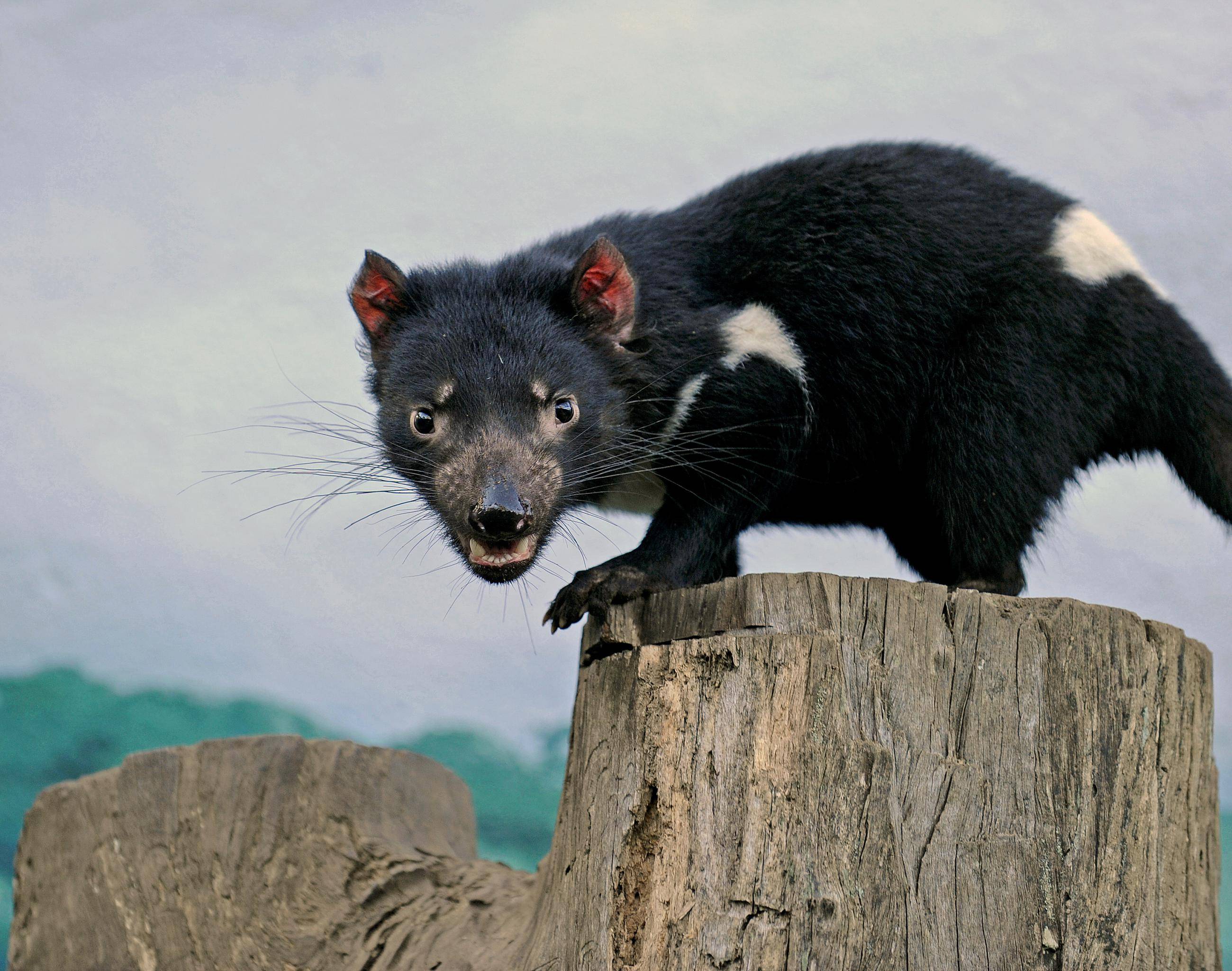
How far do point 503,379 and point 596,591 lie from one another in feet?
2.44

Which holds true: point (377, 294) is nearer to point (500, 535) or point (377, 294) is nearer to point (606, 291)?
point (606, 291)

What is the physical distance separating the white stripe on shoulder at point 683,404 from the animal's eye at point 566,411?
0.40 m

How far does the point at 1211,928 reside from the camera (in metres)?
2.97

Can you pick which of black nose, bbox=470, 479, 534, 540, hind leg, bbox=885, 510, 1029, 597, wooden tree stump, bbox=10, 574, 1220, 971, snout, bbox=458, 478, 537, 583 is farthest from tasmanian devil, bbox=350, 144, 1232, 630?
wooden tree stump, bbox=10, 574, 1220, 971

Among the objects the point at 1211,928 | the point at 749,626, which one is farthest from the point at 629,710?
the point at 1211,928

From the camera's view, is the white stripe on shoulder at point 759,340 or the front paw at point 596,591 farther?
the white stripe on shoulder at point 759,340

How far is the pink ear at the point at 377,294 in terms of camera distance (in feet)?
12.5

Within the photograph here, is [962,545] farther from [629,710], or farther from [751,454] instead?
[629,710]

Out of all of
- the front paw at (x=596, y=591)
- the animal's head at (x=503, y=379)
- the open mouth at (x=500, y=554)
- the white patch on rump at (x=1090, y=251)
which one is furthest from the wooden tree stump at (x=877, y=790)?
the white patch on rump at (x=1090, y=251)

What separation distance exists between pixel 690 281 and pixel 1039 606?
5.87ft

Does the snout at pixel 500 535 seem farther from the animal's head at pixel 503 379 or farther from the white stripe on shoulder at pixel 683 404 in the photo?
the white stripe on shoulder at pixel 683 404

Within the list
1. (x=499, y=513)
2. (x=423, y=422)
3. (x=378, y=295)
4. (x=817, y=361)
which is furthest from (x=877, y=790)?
(x=378, y=295)

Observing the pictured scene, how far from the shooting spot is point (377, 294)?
3.89m

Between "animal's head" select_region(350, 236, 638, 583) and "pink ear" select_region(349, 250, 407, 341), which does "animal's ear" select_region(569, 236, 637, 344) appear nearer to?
"animal's head" select_region(350, 236, 638, 583)
